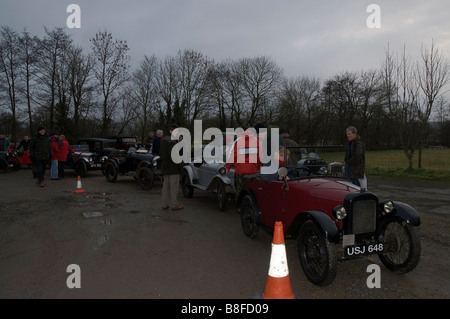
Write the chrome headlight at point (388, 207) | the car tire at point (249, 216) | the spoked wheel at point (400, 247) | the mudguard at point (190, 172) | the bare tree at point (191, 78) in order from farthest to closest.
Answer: the bare tree at point (191, 78) < the mudguard at point (190, 172) < the car tire at point (249, 216) < the chrome headlight at point (388, 207) < the spoked wheel at point (400, 247)

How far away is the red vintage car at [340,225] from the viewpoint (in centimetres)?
357

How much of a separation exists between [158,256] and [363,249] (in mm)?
2775

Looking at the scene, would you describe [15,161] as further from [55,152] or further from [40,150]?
[40,150]

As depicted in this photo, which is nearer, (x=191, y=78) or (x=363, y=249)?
(x=363, y=249)

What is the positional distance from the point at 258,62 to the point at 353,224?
41272 millimetres

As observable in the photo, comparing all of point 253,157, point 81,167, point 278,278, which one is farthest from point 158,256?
point 81,167

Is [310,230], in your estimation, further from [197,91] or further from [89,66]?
[197,91]

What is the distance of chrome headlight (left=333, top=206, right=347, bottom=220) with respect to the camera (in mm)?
3592

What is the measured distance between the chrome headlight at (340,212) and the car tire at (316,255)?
0.27 meters

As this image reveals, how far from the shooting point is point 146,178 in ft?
35.4

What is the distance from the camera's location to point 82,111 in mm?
31484
